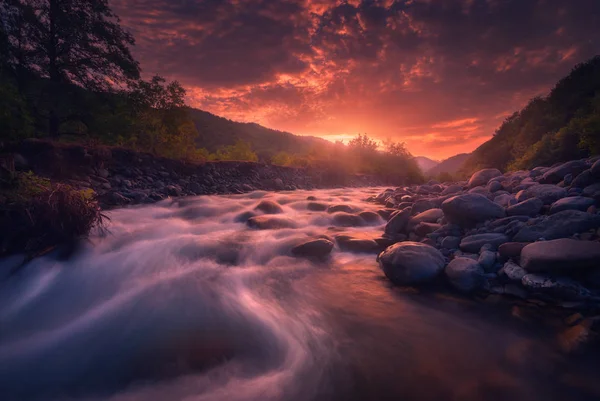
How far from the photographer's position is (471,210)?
545 centimetres

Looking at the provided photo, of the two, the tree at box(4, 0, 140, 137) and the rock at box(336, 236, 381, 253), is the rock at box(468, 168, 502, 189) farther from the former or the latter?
the tree at box(4, 0, 140, 137)

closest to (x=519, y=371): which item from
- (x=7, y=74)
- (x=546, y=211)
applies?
(x=546, y=211)

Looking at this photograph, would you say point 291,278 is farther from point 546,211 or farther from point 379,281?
point 546,211

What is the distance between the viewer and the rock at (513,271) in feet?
11.7

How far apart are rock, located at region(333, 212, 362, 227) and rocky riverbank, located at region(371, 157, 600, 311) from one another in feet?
5.44

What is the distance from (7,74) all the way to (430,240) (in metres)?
19.9

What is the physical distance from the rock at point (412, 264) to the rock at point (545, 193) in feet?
11.7

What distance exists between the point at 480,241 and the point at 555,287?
1.42m

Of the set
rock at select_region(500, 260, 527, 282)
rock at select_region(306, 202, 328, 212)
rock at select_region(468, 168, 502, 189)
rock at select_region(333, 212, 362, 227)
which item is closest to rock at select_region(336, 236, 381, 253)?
rock at select_region(333, 212, 362, 227)

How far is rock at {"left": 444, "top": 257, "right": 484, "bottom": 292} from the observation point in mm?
3729

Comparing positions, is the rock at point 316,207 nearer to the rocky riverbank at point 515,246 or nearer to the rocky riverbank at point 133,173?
the rocky riverbank at point 515,246

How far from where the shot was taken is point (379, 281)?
4.28 metres

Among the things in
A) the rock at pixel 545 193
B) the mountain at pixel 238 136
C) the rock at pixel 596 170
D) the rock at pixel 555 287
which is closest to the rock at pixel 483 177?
the rock at pixel 545 193

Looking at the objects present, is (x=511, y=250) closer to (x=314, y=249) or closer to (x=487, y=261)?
(x=487, y=261)
